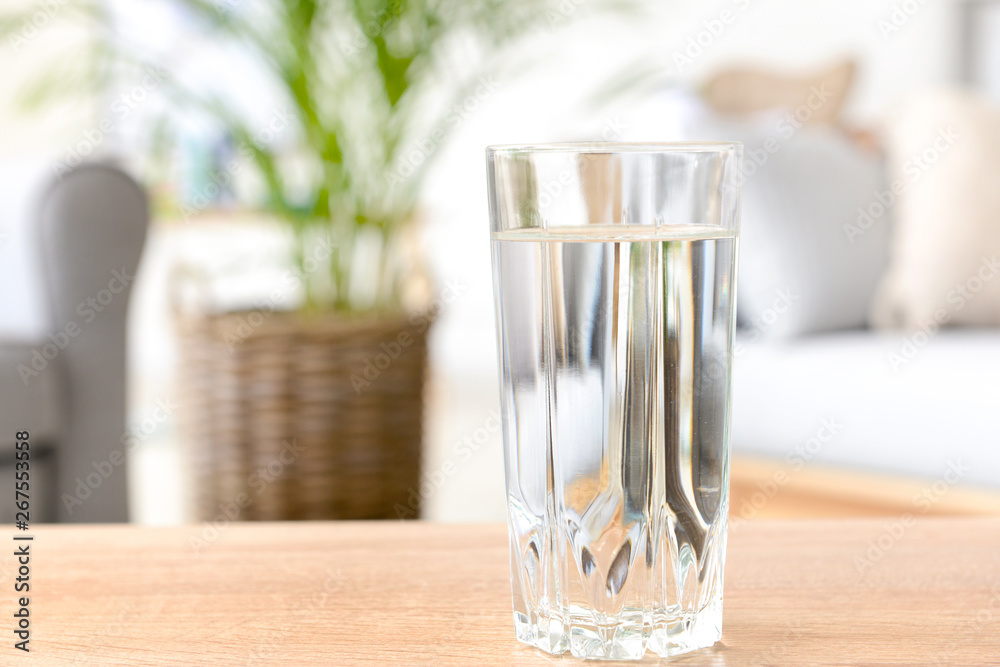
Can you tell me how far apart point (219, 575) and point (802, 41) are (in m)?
3.32

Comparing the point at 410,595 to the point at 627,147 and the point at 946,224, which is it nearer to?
the point at 627,147

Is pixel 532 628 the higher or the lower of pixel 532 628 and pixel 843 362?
the higher

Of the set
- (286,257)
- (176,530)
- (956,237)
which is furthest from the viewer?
(956,237)

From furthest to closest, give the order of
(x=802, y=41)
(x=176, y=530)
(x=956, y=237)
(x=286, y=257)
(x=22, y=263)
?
(x=802, y=41)
(x=22, y=263)
(x=956, y=237)
(x=286, y=257)
(x=176, y=530)

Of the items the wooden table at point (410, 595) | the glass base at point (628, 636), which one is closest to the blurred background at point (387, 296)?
the wooden table at point (410, 595)

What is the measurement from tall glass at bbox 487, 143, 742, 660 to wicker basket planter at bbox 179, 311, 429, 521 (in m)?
1.03

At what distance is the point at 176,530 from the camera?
491 millimetres

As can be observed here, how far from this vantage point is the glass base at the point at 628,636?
0.34 metres

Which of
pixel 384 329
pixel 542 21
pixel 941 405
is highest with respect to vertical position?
pixel 542 21

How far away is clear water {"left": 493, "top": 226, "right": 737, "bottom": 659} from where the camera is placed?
333mm

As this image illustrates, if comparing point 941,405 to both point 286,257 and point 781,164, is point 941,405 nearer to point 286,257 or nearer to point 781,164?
point 781,164

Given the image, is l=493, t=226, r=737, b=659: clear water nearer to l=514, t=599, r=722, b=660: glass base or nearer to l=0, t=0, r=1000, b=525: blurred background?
l=514, t=599, r=722, b=660: glass base

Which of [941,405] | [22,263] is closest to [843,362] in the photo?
[941,405]

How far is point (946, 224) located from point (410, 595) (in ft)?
5.07
